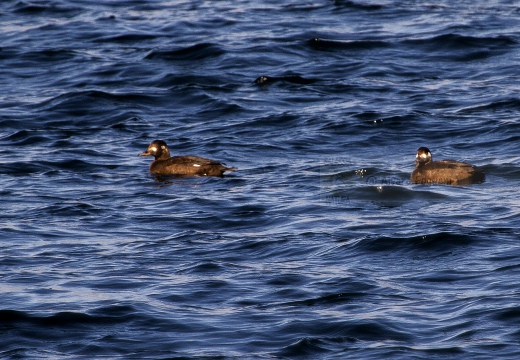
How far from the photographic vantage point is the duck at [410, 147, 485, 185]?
45.0 ft

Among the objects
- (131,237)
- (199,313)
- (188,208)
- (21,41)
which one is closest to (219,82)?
(21,41)

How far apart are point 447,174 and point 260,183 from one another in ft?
7.24

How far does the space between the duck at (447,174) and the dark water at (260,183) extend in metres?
0.20

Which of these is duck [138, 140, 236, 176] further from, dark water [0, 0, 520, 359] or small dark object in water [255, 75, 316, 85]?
small dark object in water [255, 75, 316, 85]

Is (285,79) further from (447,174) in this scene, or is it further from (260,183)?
(447,174)

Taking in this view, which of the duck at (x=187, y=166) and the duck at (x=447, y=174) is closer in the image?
the duck at (x=447, y=174)

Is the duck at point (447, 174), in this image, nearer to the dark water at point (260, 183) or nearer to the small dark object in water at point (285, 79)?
the dark water at point (260, 183)

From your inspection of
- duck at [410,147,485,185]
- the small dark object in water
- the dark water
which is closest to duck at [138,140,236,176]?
the dark water

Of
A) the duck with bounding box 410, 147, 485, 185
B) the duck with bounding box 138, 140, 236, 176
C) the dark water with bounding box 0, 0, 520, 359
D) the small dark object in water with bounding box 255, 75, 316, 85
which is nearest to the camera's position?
the dark water with bounding box 0, 0, 520, 359

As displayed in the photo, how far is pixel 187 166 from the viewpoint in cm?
1504

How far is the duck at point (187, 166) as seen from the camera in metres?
14.8

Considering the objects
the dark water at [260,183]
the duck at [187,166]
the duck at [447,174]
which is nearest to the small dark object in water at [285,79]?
the dark water at [260,183]

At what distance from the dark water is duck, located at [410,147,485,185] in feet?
0.65

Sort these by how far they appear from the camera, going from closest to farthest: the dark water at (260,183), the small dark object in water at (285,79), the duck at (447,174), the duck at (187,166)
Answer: the dark water at (260,183), the duck at (447,174), the duck at (187,166), the small dark object in water at (285,79)
